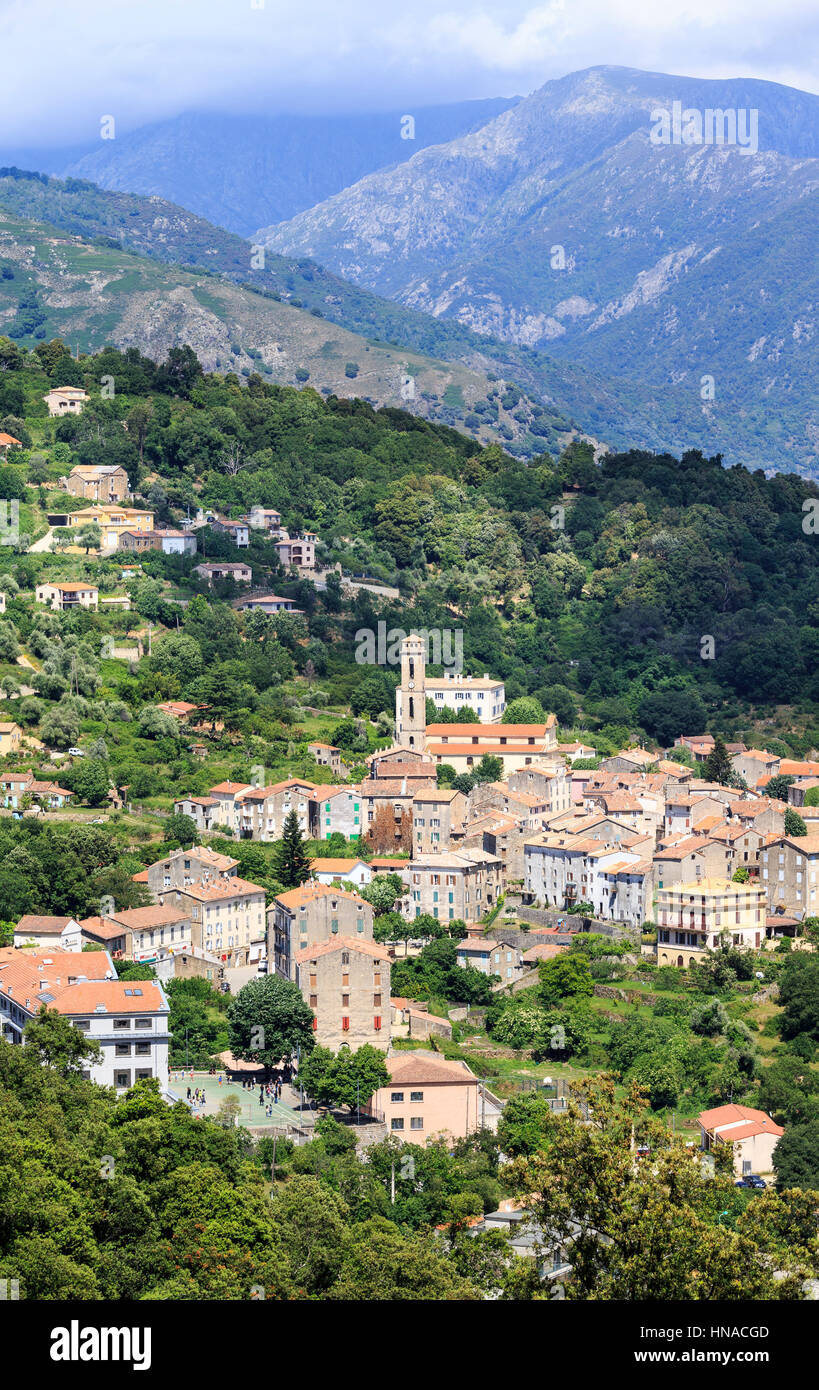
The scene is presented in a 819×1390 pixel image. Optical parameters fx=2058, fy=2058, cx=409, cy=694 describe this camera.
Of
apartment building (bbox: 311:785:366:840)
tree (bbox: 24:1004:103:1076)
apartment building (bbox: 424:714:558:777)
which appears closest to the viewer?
tree (bbox: 24:1004:103:1076)

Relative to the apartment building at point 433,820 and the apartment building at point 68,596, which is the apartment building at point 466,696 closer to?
the apartment building at point 68,596

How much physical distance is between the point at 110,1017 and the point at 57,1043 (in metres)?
3.51

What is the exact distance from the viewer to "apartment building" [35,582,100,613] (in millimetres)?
82000

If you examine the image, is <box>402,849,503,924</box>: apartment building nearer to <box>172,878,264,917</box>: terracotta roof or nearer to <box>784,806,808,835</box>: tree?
<box>172,878,264,917</box>: terracotta roof

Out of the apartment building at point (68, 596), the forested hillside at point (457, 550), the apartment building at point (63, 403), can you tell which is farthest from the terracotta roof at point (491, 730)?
the apartment building at point (63, 403)

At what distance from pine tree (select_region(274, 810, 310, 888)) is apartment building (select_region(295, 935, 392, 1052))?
1144 cm

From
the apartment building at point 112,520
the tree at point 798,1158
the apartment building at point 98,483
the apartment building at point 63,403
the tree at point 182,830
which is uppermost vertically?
the apartment building at point 63,403

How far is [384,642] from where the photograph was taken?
89438mm

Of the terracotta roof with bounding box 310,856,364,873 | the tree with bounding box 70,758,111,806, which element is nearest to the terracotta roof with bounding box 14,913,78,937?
the terracotta roof with bounding box 310,856,364,873

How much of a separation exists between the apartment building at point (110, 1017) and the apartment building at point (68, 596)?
123 feet

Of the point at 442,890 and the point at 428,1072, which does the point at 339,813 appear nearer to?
the point at 442,890

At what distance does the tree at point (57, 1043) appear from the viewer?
40188mm

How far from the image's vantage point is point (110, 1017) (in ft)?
144
